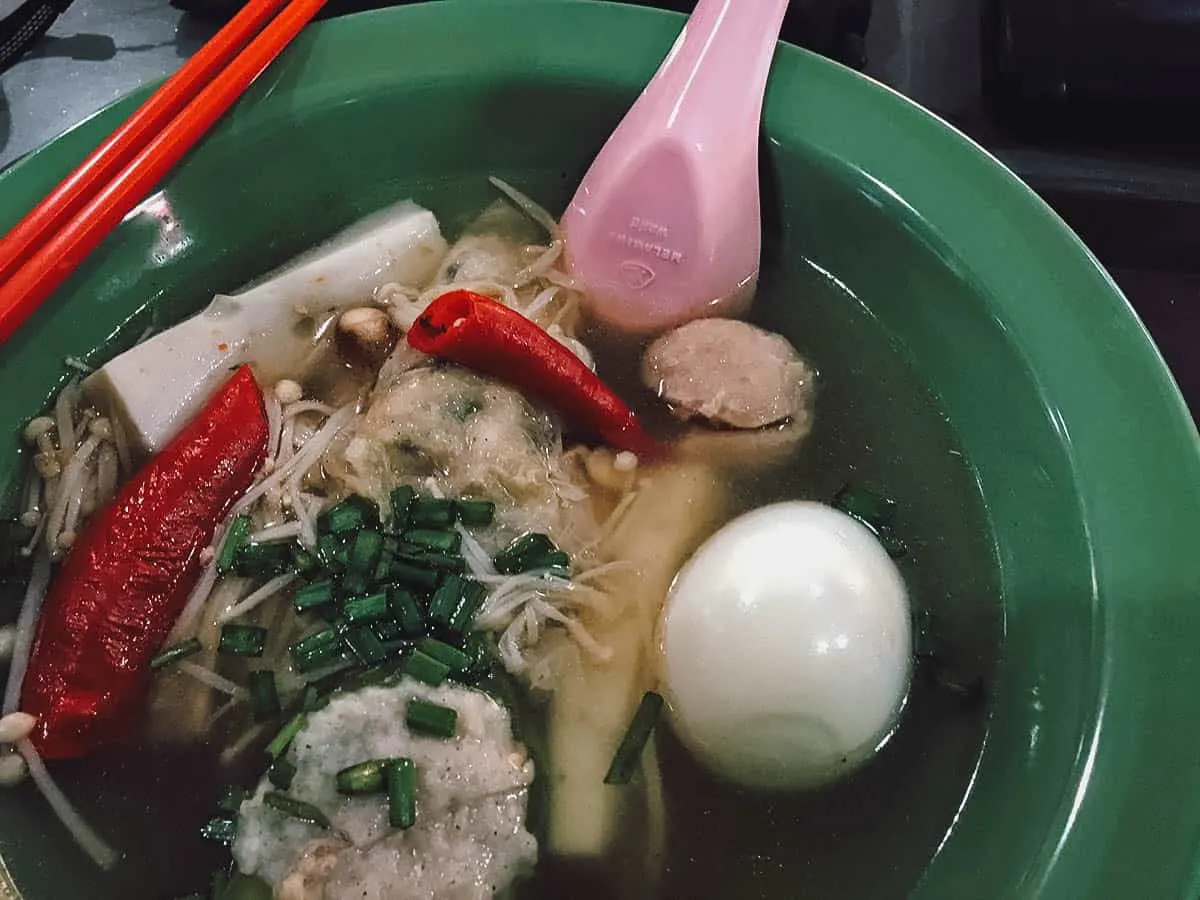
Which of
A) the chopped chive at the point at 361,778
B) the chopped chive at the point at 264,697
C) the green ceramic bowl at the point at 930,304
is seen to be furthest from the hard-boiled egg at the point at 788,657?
the chopped chive at the point at 264,697

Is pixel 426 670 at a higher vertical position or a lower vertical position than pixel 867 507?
higher

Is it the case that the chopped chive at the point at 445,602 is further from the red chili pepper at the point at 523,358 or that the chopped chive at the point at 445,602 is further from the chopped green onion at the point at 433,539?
the red chili pepper at the point at 523,358

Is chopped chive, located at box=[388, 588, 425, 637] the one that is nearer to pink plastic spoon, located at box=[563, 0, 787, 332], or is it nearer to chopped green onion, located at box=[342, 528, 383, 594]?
chopped green onion, located at box=[342, 528, 383, 594]

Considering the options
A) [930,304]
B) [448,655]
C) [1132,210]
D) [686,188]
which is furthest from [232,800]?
[1132,210]

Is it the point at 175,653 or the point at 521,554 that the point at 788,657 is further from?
the point at 175,653

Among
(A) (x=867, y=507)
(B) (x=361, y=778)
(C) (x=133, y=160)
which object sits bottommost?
(A) (x=867, y=507)

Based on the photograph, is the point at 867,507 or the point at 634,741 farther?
the point at 867,507

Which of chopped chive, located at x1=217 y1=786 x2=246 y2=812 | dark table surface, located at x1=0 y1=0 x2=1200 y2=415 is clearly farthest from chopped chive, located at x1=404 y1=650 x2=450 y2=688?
dark table surface, located at x1=0 y1=0 x2=1200 y2=415

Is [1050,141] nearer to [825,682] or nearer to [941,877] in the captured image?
[825,682]
